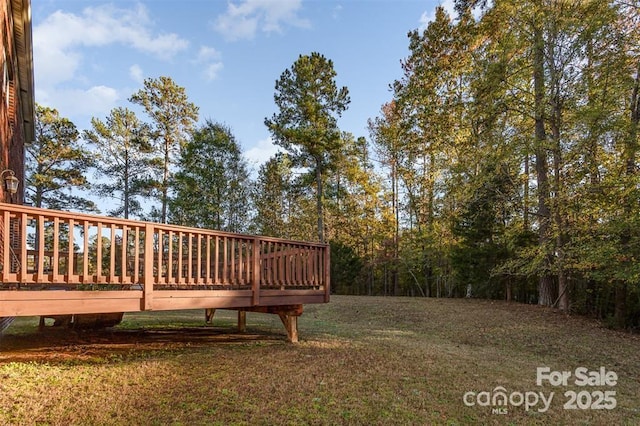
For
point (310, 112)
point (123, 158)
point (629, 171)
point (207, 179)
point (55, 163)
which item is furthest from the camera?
point (123, 158)

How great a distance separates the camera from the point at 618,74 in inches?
365

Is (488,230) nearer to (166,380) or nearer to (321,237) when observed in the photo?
(321,237)

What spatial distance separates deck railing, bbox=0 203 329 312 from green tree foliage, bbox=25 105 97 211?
1995 cm

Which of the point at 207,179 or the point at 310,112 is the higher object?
the point at 310,112

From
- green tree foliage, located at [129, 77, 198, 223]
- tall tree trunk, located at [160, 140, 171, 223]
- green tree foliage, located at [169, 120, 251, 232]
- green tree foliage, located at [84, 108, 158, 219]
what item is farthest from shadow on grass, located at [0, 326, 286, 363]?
green tree foliage, located at [84, 108, 158, 219]

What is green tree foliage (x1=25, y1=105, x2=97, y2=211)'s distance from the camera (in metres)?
21.9

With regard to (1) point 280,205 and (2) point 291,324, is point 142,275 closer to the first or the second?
(2) point 291,324

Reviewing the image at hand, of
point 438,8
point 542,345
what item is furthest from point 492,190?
point 438,8

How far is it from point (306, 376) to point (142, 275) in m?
2.38

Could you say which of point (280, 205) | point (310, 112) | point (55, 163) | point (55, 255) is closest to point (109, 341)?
point (55, 255)

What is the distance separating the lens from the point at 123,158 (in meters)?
23.5

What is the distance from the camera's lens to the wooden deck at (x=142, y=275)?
3541mm

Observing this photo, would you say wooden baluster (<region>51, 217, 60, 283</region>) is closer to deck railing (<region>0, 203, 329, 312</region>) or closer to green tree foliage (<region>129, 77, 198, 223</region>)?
deck railing (<region>0, 203, 329, 312</region>)

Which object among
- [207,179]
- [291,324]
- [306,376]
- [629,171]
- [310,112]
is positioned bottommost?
[306,376]
